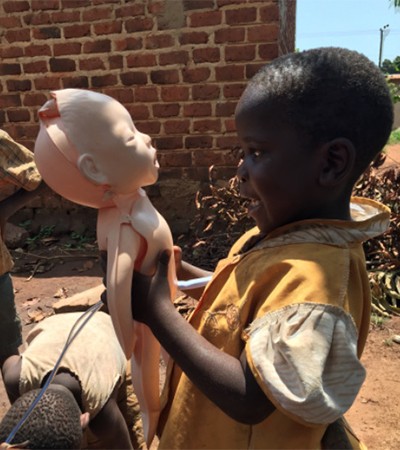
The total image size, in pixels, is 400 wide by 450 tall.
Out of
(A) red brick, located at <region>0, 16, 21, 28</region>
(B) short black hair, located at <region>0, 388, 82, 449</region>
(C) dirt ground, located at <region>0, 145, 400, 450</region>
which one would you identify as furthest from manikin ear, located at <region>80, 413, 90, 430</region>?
(A) red brick, located at <region>0, 16, 21, 28</region>

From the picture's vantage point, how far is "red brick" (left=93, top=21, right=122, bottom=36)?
14.2 feet

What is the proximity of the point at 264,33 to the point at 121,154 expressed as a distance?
323 centimetres

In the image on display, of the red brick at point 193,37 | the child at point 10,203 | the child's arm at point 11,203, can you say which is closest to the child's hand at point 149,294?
the child at point 10,203

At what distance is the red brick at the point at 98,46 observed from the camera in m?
4.38

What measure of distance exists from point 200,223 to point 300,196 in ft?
11.9

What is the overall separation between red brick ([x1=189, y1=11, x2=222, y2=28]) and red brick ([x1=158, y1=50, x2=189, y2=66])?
265mm

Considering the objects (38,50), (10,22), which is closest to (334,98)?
(38,50)

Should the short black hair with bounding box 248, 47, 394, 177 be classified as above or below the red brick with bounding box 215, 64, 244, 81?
→ above

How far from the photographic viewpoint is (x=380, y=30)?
4231cm

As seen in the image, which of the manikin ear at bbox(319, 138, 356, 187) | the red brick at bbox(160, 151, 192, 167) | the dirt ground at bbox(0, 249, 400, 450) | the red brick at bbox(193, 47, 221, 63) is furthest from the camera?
the red brick at bbox(160, 151, 192, 167)

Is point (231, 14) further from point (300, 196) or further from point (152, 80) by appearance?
point (300, 196)

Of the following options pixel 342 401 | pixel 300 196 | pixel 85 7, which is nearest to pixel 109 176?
pixel 300 196

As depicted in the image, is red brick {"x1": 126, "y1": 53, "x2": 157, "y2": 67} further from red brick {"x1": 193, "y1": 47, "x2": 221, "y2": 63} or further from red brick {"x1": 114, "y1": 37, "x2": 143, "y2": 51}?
red brick {"x1": 193, "y1": 47, "x2": 221, "y2": 63}

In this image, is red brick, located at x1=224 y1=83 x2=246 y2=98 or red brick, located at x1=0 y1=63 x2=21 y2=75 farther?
red brick, located at x1=0 y1=63 x2=21 y2=75
